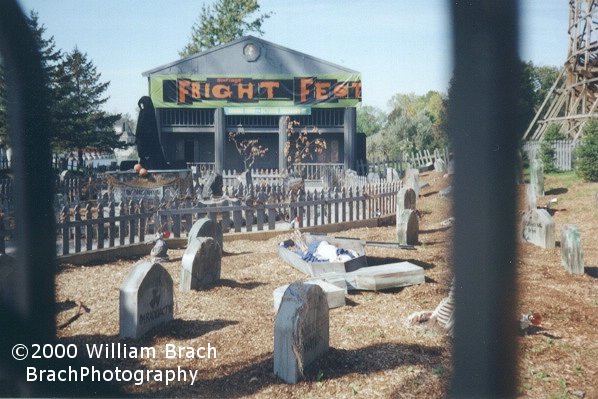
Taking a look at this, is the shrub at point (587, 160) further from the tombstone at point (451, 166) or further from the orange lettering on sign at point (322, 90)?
the orange lettering on sign at point (322, 90)

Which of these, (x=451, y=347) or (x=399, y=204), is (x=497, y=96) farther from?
(x=399, y=204)

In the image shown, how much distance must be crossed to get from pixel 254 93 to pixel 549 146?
439 inches

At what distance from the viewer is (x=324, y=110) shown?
21531mm

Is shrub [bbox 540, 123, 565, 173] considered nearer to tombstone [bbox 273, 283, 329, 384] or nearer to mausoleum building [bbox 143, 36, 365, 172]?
tombstone [bbox 273, 283, 329, 384]

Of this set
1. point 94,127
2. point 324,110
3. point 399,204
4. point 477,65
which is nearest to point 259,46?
point 324,110

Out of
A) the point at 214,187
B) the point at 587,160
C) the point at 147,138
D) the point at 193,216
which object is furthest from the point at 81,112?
the point at 587,160

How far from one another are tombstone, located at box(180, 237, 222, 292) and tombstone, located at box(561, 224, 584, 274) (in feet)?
14.1

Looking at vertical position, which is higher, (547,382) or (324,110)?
(324,110)

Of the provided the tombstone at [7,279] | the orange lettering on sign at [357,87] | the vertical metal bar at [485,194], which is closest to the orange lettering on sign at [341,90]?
the orange lettering on sign at [357,87]

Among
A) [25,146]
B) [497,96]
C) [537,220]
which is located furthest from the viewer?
[537,220]

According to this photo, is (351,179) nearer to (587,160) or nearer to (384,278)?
(587,160)

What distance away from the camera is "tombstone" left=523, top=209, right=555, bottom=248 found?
24.9 ft

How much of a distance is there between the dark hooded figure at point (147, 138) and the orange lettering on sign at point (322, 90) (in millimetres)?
7673

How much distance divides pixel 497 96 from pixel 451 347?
285 centimetres
